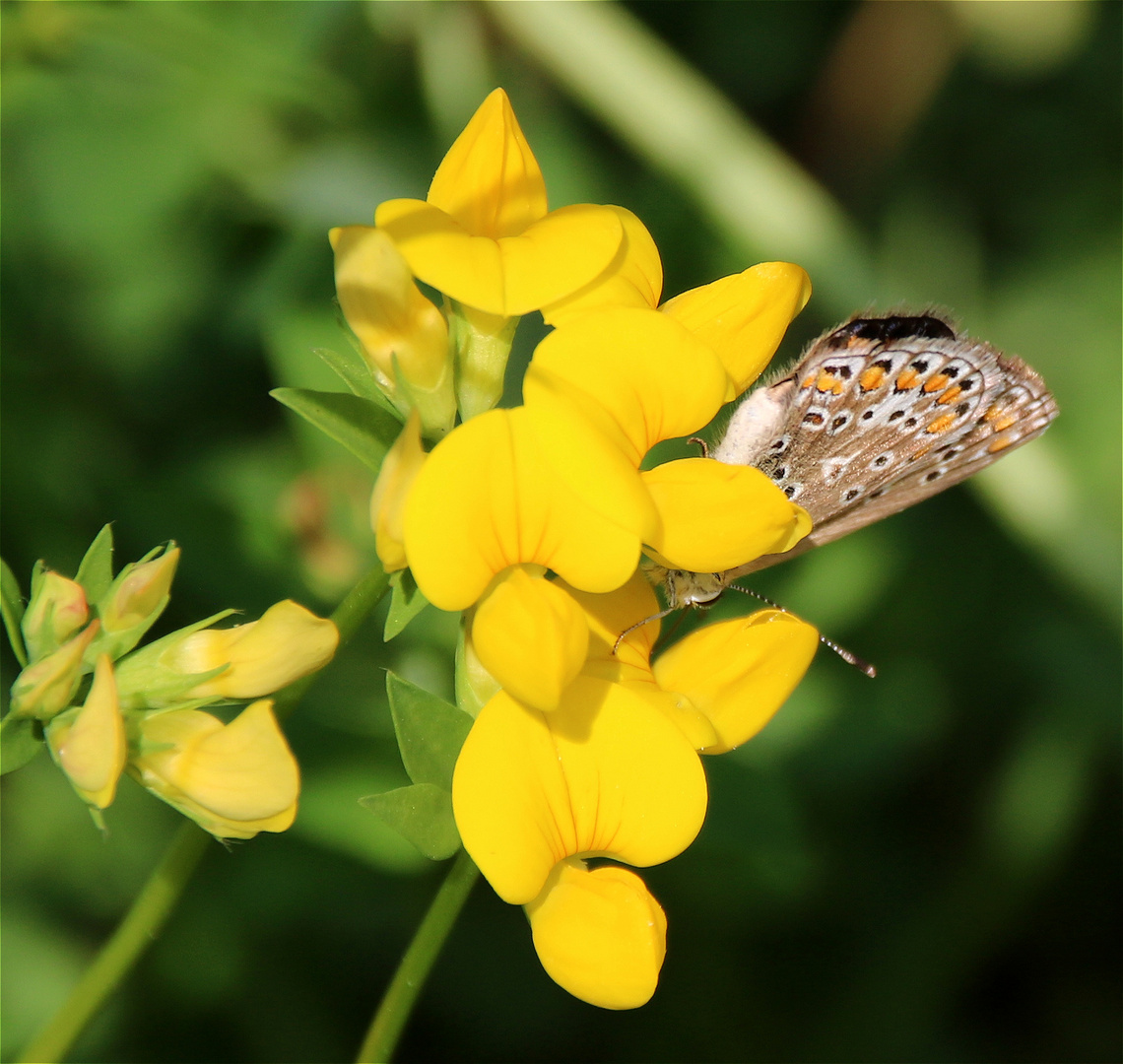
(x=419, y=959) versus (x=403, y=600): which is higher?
(x=403, y=600)

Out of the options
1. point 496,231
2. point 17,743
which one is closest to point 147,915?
point 17,743

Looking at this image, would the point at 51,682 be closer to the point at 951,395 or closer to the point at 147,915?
the point at 147,915

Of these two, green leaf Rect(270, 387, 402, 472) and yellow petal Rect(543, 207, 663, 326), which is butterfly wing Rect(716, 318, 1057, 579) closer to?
yellow petal Rect(543, 207, 663, 326)

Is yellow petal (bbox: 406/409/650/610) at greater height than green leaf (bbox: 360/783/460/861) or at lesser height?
greater

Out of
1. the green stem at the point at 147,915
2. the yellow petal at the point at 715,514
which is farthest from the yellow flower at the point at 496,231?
the green stem at the point at 147,915

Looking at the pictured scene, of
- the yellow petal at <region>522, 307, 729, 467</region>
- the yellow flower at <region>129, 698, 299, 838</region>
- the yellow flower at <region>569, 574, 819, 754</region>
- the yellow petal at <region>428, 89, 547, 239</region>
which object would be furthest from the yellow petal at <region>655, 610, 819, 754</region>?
the yellow petal at <region>428, 89, 547, 239</region>

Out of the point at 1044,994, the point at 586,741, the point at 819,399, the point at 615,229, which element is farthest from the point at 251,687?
the point at 1044,994

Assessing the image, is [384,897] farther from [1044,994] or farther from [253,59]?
[253,59]
